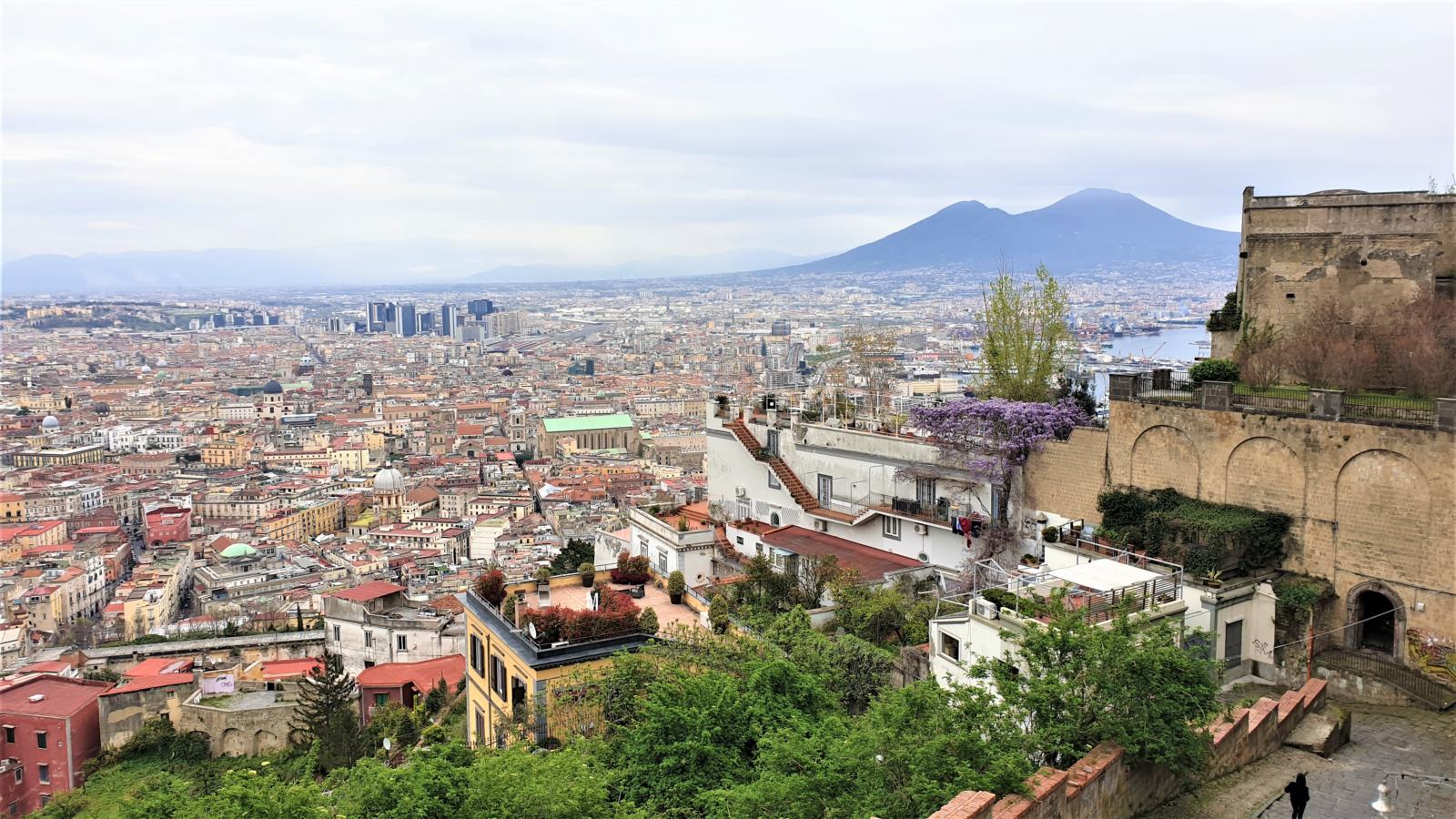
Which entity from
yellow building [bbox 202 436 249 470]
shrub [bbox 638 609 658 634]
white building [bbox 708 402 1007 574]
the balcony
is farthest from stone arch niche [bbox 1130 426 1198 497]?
yellow building [bbox 202 436 249 470]

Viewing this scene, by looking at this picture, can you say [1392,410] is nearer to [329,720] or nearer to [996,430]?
[996,430]

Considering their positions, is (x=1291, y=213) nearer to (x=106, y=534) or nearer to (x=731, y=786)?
(x=731, y=786)

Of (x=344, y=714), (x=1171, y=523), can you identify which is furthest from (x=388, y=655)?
(x=1171, y=523)

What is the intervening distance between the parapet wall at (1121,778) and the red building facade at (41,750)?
2478 centimetres

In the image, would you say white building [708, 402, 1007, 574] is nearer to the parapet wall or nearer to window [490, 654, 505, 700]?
window [490, 654, 505, 700]

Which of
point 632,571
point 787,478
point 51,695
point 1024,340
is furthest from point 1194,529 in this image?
point 51,695

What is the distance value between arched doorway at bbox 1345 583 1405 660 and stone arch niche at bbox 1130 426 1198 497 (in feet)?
6.75

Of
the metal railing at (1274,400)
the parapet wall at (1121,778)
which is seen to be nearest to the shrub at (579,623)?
the parapet wall at (1121,778)

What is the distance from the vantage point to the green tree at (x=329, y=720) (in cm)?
1986

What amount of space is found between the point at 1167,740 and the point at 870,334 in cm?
1971

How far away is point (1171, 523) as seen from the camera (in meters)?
12.3

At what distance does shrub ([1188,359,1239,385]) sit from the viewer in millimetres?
13625

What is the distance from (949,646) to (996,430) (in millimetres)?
4632

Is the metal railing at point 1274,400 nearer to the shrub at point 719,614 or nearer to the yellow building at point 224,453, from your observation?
the shrub at point 719,614
